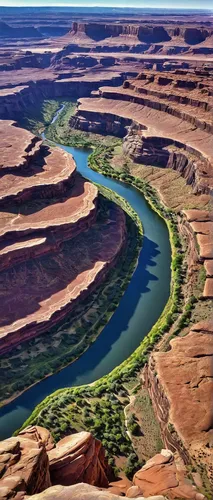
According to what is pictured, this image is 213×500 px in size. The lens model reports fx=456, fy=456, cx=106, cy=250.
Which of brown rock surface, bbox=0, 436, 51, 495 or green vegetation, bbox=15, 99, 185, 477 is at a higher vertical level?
brown rock surface, bbox=0, 436, 51, 495

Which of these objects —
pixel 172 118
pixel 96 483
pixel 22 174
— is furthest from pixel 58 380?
pixel 172 118

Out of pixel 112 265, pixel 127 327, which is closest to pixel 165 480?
pixel 127 327

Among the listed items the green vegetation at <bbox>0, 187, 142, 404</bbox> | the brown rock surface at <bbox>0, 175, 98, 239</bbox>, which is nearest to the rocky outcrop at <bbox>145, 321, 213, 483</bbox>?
the green vegetation at <bbox>0, 187, 142, 404</bbox>

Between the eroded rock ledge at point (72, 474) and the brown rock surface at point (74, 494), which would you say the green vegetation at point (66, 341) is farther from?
the brown rock surface at point (74, 494)

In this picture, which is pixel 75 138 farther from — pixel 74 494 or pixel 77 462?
pixel 74 494

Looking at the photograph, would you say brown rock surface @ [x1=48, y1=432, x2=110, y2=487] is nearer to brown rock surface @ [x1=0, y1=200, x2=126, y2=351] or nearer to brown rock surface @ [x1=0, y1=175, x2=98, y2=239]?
brown rock surface @ [x1=0, y1=200, x2=126, y2=351]

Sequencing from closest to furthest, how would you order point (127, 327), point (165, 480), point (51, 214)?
1. point (165, 480)
2. point (127, 327)
3. point (51, 214)
